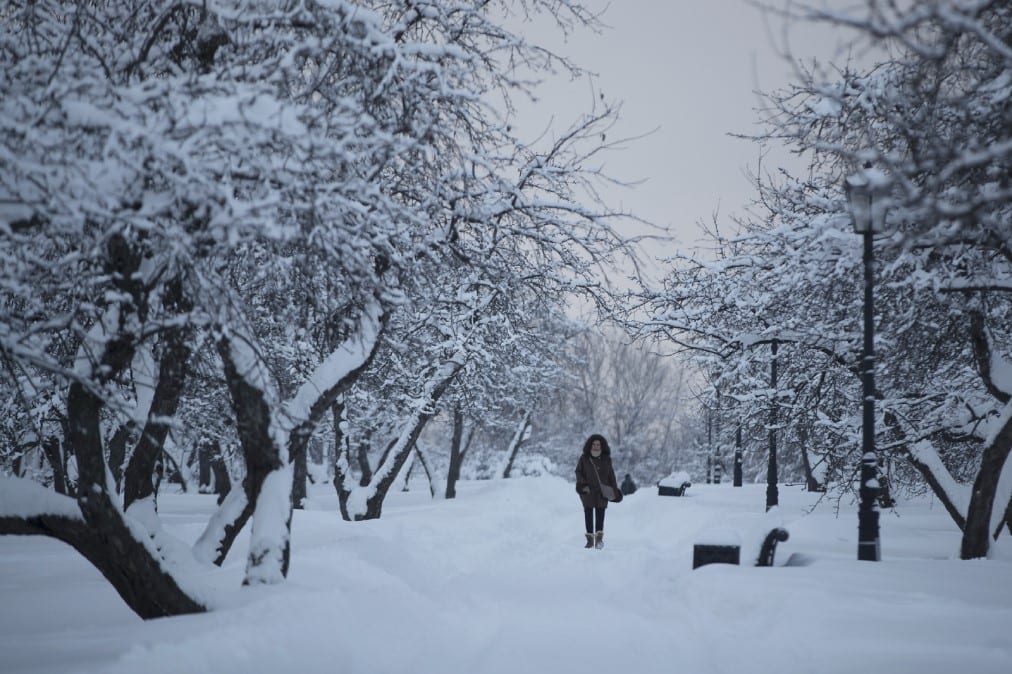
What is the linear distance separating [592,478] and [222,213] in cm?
1036

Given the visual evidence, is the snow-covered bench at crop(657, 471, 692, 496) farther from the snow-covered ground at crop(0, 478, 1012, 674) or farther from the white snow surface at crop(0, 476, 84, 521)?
the white snow surface at crop(0, 476, 84, 521)

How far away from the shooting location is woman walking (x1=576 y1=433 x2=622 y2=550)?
13.8m

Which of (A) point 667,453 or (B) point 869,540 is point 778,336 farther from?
(A) point 667,453

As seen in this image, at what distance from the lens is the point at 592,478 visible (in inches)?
539

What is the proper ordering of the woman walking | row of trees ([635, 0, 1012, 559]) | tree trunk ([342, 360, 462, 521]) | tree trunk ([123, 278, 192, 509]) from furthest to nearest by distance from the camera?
tree trunk ([342, 360, 462, 521]) → the woman walking → row of trees ([635, 0, 1012, 559]) → tree trunk ([123, 278, 192, 509])

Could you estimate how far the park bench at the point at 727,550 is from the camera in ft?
32.9

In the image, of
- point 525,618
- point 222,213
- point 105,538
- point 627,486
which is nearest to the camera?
point 222,213

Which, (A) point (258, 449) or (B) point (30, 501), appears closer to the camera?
(B) point (30, 501)

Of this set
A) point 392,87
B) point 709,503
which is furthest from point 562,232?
point 709,503

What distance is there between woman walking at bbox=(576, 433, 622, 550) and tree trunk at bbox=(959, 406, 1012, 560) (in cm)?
502

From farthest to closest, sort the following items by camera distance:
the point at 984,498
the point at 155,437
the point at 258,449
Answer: the point at 984,498, the point at 155,437, the point at 258,449

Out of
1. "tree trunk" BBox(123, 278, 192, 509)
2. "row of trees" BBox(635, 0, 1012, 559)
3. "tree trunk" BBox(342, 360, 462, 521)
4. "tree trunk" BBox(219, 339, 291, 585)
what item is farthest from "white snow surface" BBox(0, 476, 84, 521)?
"tree trunk" BBox(342, 360, 462, 521)

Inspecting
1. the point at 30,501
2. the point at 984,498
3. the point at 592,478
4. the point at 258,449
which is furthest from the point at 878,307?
the point at 30,501

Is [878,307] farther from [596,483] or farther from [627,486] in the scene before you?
[627,486]
